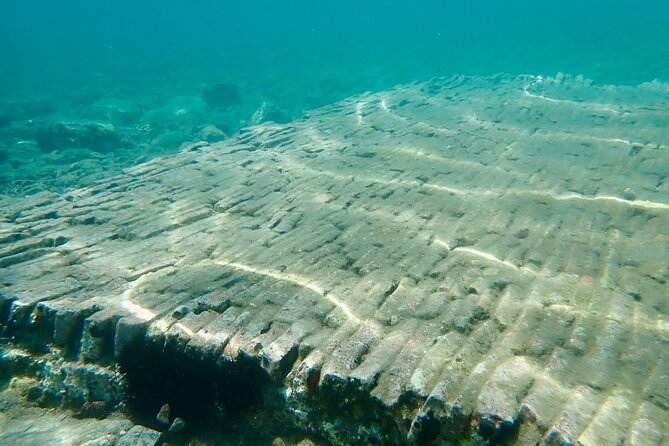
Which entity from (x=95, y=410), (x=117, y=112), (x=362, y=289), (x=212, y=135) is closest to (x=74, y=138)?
(x=117, y=112)

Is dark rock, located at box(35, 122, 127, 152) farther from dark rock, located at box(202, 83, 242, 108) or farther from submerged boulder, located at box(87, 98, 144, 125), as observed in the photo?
dark rock, located at box(202, 83, 242, 108)

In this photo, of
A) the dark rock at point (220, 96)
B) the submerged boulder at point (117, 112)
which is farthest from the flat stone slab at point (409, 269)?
the dark rock at point (220, 96)

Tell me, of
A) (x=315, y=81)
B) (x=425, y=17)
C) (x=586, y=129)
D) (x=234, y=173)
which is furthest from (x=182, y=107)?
(x=425, y=17)

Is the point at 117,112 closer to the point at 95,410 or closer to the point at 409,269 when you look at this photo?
the point at 95,410

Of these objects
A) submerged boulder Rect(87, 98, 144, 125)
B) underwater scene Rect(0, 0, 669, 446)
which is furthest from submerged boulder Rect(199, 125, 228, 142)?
submerged boulder Rect(87, 98, 144, 125)

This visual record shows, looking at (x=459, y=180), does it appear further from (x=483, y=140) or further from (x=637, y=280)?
(x=637, y=280)

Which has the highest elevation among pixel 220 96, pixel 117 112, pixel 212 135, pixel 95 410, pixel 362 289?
pixel 220 96
